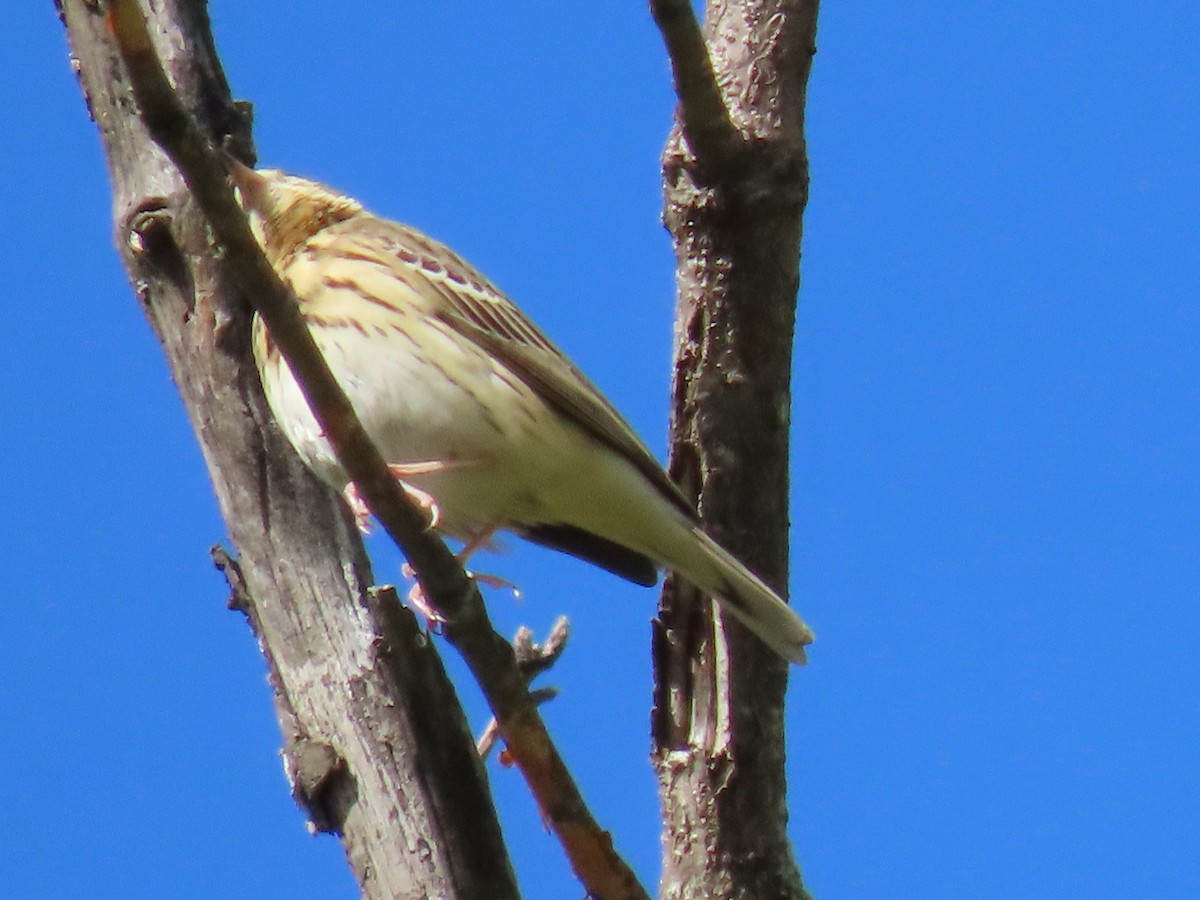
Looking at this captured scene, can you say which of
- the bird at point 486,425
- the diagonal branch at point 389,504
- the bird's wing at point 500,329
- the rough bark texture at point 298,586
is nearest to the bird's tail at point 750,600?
the bird at point 486,425

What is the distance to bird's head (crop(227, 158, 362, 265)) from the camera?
6.19 meters

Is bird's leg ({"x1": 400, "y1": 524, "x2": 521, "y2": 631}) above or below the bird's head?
below

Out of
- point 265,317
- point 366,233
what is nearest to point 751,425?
point 265,317

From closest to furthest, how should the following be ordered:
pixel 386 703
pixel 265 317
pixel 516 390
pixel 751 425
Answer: pixel 265 317
pixel 386 703
pixel 751 425
pixel 516 390

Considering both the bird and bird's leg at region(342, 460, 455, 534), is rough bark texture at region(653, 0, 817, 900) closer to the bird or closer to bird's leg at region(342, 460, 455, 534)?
the bird

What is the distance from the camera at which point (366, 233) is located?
614 cm

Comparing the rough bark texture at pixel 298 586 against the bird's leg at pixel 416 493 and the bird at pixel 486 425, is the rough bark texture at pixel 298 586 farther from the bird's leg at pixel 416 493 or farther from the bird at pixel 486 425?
the bird at pixel 486 425

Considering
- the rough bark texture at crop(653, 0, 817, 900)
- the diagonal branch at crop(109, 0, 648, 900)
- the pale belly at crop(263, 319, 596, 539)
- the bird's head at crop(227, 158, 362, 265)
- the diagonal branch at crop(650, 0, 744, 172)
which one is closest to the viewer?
the diagonal branch at crop(109, 0, 648, 900)

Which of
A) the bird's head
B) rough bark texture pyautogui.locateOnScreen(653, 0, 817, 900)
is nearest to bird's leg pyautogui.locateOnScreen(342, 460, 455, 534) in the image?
rough bark texture pyautogui.locateOnScreen(653, 0, 817, 900)

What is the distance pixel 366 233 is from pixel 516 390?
1.15 metres

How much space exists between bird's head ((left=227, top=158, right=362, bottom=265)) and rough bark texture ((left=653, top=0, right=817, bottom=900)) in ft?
6.78

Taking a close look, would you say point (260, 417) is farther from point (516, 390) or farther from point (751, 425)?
point (751, 425)

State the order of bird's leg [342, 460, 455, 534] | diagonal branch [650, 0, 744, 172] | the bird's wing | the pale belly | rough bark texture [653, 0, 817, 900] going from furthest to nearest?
the bird's wing, the pale belly, bird's leg [342, 460, 455, 534], rough bark texture [653, 0, 817, 900], diagonal branch [650, 0, 744, 172]

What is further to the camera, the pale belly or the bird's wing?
the bird's wing
